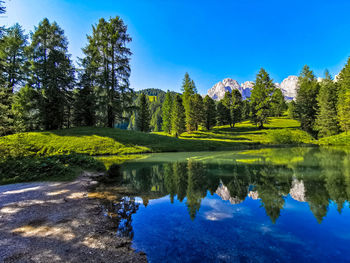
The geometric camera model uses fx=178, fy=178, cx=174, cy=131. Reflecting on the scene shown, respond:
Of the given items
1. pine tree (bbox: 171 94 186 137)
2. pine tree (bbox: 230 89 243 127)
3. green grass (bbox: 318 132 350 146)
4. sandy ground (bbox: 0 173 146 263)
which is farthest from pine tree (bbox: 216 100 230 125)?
sandy ground (bbox: 0 173 146 263)

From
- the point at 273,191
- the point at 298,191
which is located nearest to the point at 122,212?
the point at 273,191

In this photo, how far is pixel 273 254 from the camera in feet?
11.8

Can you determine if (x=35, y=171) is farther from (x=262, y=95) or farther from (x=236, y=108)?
(x=236, y=108)

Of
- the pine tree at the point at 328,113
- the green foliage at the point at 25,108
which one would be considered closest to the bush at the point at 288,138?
the pine tree at the point at 328,113

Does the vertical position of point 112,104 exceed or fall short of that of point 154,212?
it exceeds it

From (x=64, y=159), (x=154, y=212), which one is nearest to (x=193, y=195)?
(x=154, y=212)

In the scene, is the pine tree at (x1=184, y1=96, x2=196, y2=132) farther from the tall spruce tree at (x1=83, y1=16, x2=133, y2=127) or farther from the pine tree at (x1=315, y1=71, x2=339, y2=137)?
the pine tree at (x1=315, y1=71, x2=339, y2=137)

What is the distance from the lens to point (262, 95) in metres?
48.7

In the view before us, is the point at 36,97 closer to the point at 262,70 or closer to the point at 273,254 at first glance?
the point at 273,254

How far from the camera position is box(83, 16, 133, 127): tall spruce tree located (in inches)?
1248

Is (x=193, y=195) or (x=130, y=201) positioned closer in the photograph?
(x=130, y=201)

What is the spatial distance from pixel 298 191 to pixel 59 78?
35805 mm

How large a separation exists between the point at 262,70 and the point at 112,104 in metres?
41.9

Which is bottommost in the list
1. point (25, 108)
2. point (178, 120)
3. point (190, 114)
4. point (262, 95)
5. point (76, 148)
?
point (76, 148)
